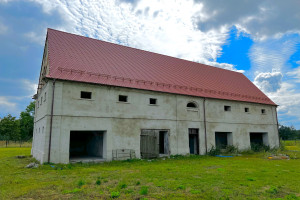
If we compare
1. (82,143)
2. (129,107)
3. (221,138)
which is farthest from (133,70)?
(221,138)

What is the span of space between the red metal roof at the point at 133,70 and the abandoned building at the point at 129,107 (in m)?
0.08

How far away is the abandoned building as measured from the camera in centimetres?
1428

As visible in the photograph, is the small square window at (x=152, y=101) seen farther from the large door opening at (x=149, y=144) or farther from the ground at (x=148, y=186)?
the ground at (x=148, y=186)

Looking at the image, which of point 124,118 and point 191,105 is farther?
point 191,105

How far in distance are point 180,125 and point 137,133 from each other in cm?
440

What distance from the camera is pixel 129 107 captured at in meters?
16.5

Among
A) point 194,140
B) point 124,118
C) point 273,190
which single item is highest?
point 124,118

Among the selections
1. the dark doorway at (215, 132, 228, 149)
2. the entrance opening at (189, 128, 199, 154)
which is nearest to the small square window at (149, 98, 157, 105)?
the entrance opening at (189, 128, 199, 154)

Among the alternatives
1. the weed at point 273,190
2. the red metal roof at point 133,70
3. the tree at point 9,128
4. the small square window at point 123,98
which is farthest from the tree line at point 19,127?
the weed at point 273,190

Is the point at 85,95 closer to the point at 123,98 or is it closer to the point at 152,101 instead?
the point at 123,98

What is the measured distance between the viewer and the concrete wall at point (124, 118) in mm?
13859

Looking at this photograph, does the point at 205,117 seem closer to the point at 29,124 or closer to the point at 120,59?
the point at 120,59

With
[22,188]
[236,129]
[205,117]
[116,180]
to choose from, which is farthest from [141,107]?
[236,129]

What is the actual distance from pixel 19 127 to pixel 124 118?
44177 mm
